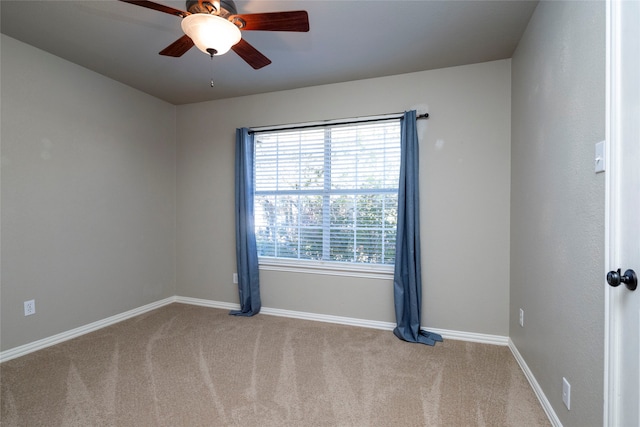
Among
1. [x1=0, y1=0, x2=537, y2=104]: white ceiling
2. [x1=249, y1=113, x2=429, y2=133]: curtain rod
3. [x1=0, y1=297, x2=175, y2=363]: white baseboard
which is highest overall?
[x1=0, y1=0, x2=537, y2=104]: white ceiling

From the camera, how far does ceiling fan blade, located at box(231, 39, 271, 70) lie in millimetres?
1776

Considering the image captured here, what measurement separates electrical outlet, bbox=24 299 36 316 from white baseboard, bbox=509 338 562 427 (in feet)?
12.2

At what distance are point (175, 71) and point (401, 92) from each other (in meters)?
2.16

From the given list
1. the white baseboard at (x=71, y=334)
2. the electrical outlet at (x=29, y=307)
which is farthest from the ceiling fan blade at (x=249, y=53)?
the white baseboard at (x=71, y=334)

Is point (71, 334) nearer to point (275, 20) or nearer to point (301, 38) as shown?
point (275, 20)

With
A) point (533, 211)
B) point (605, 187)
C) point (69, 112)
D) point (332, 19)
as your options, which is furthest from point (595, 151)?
point (69, 112)

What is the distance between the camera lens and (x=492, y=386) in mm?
1943

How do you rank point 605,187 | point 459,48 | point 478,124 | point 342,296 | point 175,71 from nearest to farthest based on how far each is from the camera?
point 605,187, point 459,48, point 478,124, point 175,71, point 342,296

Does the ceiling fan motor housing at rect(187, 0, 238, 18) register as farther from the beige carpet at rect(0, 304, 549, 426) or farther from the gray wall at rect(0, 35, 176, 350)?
the beige carpet at rect(0, 304, 549, 426)

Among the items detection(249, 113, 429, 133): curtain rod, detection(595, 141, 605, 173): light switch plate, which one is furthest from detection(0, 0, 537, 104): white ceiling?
detection(595, 141, 605, 173): light switch plate

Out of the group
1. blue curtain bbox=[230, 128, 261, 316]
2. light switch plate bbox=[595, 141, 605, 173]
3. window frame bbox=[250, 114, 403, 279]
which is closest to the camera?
light switch plate bbox=[595, 141, 605, 173]

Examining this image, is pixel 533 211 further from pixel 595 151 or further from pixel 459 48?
pixel 459 48

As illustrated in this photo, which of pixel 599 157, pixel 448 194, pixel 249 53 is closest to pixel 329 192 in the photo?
pixel 448 194

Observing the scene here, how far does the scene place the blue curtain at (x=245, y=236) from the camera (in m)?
3.26
